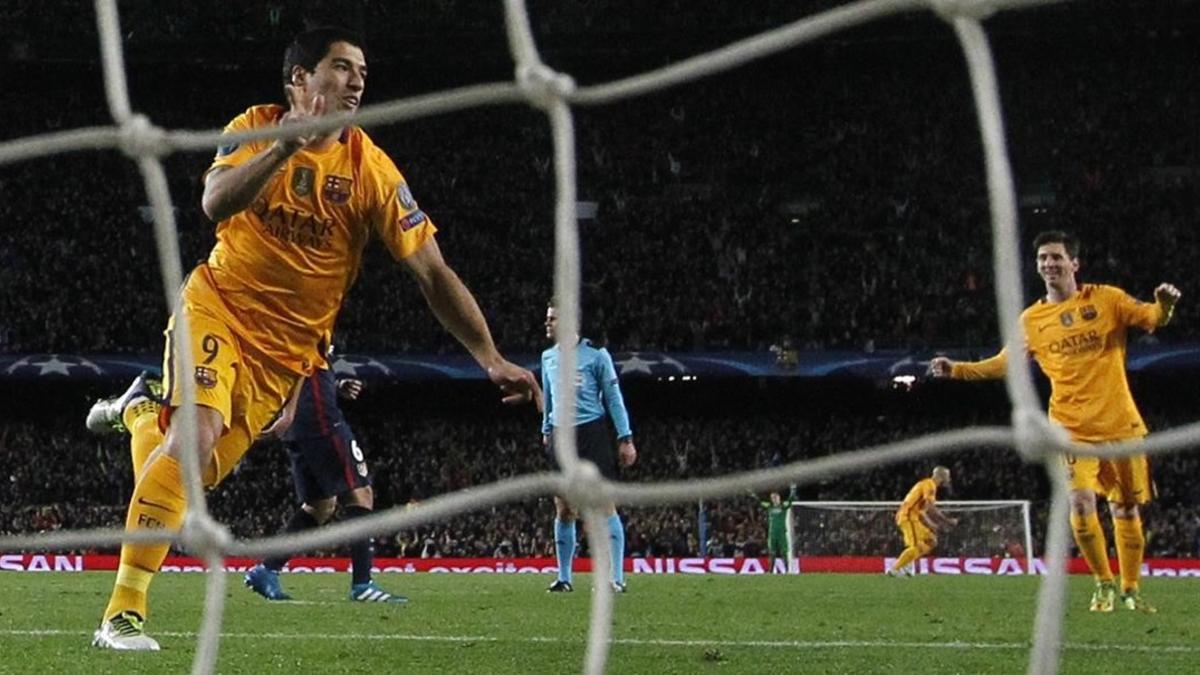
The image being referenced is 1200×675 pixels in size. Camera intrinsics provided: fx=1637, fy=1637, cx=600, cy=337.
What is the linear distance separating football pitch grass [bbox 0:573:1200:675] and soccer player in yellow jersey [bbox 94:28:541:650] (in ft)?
1.37

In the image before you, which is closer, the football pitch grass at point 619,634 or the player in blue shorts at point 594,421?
the football pitch grass at point 619,634

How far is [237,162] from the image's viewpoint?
3898mm

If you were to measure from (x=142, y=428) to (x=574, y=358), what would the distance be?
394cm

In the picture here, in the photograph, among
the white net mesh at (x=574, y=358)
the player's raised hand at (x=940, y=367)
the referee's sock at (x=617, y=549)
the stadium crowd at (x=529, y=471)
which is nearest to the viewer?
the white net mesh at (x=574, y=358)

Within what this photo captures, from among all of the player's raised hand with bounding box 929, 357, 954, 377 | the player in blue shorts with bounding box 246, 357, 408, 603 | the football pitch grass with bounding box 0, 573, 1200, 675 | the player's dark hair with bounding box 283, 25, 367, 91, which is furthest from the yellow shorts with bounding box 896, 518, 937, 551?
the player's dark hair with bounding box 283, 25, 367, 91

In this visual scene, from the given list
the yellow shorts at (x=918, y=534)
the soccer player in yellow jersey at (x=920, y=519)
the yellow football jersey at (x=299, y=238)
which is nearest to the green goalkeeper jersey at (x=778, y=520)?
the soccer player in yellow jersey at (x=920, y=519)

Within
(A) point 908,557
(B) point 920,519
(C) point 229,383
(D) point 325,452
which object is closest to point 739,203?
(B) point 920,519

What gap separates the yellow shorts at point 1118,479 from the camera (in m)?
7.06

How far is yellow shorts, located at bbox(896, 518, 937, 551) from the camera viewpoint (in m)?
15.0

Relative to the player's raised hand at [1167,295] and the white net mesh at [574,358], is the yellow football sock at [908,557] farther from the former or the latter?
the white net mesh at [574,358]

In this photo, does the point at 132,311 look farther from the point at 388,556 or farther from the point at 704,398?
the point at 704,398

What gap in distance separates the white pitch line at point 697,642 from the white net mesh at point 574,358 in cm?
249

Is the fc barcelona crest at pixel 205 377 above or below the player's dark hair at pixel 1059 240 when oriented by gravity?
below

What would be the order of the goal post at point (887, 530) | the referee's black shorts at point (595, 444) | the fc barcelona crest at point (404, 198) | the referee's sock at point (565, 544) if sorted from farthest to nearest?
the goal post at point (887, 530), the referee's sock at point (565, 544), the referee's black shorts at point (595, 444), the fc barcelona crest at point (404, 198)
